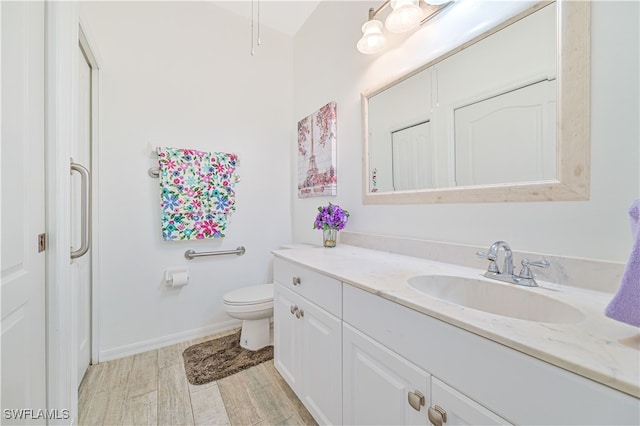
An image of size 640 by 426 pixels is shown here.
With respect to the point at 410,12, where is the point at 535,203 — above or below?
below

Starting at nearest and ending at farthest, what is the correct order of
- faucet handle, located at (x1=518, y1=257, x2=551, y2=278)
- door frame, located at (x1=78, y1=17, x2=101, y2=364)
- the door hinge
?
1. faucet handle, located at (x1=518, y1=257, x2=551, y2=278)
2. the door hinge
3. door frame, located at (x1=78, y1=17, x2=101, y2=364)

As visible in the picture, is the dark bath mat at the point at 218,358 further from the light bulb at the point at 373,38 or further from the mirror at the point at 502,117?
the light bulb at the point at 373,38

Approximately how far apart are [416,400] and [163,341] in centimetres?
190

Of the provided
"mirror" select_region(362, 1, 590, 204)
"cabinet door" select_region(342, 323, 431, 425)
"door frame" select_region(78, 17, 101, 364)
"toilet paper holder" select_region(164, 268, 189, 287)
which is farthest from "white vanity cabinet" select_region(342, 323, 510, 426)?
"door frame" select_region(78, 17, 101, 364)

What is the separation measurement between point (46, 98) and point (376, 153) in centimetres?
151

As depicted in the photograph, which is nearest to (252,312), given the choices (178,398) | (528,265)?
(178,398)

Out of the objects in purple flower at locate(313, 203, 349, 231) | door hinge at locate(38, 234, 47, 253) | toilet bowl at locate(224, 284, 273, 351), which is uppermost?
purple flower at locate(313, 203, 349, 231)

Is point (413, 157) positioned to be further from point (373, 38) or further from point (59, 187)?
point (59, 187)

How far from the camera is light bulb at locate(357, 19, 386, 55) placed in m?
1.38

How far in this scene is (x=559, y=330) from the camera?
509mm

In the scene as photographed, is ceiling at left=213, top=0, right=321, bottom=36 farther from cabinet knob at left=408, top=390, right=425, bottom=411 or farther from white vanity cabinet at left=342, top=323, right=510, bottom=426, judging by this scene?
cabinet knob at left=408, top=390, right=425, bottom=411

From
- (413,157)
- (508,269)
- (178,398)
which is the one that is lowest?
(178,398)

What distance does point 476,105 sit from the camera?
3.43ft

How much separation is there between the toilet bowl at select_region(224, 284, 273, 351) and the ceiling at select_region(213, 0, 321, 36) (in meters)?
2.32
